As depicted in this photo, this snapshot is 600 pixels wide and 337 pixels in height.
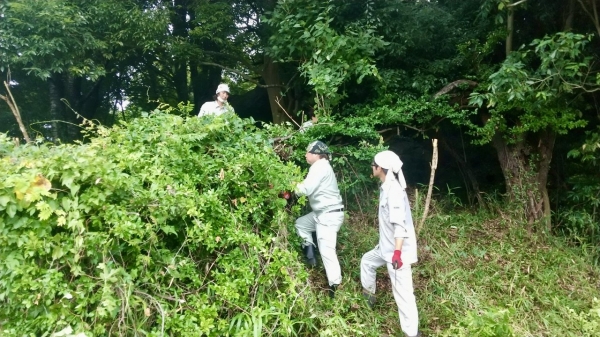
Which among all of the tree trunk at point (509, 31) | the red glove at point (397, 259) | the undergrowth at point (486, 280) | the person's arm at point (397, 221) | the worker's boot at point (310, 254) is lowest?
the undergrowth at point (486, 280)

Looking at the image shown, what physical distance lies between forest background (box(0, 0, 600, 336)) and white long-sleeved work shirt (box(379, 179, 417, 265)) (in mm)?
746

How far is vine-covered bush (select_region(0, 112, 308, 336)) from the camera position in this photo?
118 inches

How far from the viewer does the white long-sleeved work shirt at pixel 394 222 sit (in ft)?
13.2

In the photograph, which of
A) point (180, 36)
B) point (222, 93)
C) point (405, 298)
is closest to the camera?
point (405, 298)

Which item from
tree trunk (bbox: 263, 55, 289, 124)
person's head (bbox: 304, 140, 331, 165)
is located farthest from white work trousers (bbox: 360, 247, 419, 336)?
tree trunk (bbox: 263, 55, 289, 124)

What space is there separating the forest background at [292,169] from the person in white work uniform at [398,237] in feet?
1.37

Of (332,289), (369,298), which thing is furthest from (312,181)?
(369,298)

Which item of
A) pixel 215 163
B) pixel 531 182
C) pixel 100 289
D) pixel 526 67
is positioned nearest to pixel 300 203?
pixel 215 163

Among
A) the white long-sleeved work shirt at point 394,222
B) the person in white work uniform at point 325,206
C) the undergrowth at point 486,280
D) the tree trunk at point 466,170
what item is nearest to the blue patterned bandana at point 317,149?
the person in white work uniform at point 325,206

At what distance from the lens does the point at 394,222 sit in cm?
401

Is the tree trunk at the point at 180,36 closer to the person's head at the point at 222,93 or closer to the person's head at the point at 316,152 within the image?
the person's head at the point at 222,93

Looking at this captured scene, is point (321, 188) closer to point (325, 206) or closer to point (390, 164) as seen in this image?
point (325, 206)

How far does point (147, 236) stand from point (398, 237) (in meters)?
2.16

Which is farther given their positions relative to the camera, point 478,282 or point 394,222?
point 478,282
